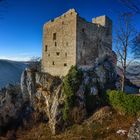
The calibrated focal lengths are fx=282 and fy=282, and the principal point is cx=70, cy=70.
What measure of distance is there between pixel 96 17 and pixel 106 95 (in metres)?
14.3

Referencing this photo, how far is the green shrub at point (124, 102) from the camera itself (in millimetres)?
31936

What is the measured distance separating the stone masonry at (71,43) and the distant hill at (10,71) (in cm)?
3060

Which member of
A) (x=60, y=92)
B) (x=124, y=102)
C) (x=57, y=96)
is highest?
(x=60, y=92)

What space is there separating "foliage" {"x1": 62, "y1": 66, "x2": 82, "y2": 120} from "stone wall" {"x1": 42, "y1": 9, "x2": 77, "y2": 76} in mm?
1714

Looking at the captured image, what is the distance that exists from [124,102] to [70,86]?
737 centimetres

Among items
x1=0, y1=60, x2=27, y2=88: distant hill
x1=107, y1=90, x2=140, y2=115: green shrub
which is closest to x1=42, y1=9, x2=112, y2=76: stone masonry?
x1=107, y1=90, x2=140, y2=115: green shrub

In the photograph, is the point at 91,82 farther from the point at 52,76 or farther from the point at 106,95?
the point at 52,76

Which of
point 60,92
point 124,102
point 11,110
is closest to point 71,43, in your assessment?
point 60,92

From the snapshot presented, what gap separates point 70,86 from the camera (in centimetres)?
3647

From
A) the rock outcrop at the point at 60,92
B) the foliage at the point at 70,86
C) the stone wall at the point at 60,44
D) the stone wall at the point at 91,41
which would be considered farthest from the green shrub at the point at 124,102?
the stone wall at the point at 60,44

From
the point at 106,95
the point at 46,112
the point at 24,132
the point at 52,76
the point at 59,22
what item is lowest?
the point at 24,132

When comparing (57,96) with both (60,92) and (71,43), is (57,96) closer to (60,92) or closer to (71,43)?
(60,92)

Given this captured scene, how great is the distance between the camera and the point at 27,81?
41.0 meters

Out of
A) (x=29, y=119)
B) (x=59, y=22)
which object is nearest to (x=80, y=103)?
(x=29, y=119)
